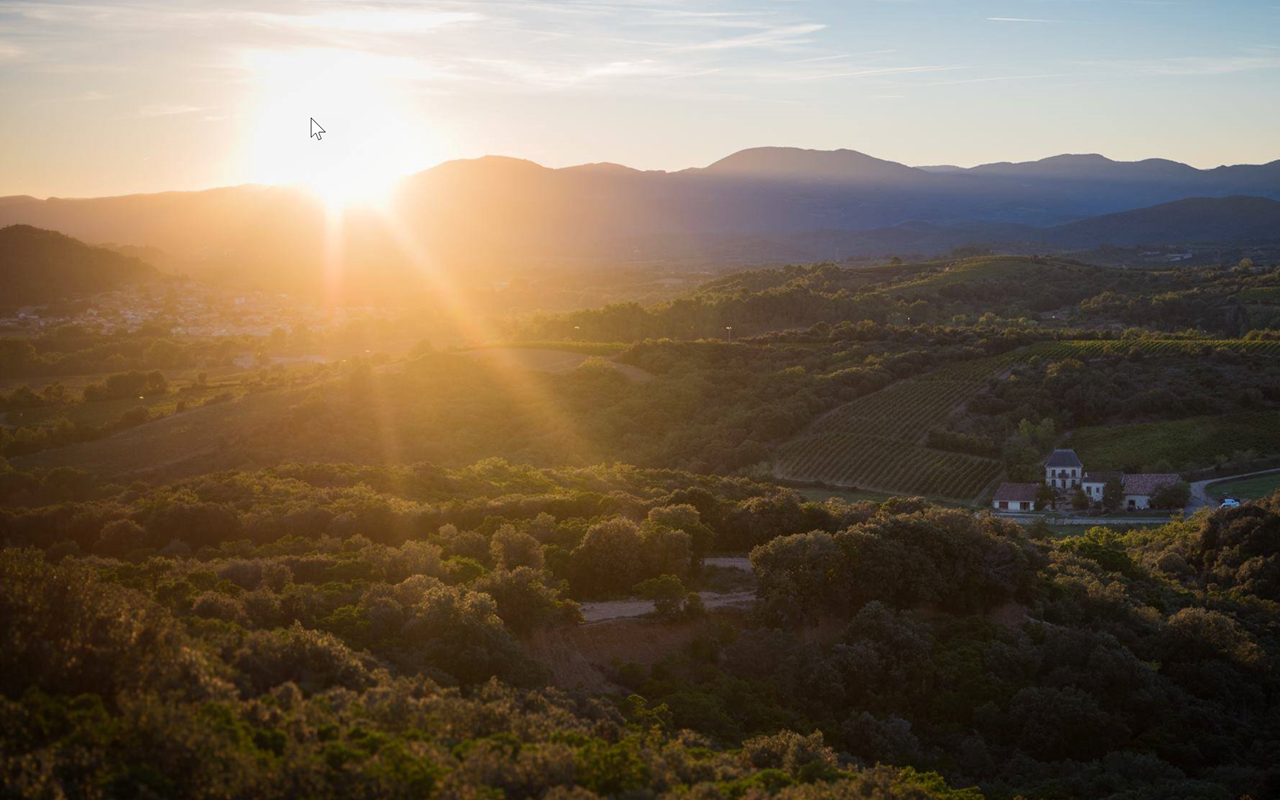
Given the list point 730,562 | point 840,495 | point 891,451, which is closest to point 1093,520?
point 891,451

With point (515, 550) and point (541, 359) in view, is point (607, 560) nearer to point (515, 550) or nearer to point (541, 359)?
point (515, 550)

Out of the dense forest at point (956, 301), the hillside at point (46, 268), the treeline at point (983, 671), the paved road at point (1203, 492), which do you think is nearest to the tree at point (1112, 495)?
the paved road at point (1203, 492)

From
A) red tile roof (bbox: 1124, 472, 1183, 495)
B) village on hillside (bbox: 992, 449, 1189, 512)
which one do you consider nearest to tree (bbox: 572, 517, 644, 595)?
village on hillside (bbox: 992, 449, 1189, 512)

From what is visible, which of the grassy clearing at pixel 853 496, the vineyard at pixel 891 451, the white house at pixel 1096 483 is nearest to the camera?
the grassy clearing at pixel 853 496

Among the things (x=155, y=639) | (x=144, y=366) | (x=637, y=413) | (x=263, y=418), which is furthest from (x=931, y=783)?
(x=144, y=366)

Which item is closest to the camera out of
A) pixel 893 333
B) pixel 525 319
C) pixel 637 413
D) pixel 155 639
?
pixel 155 639

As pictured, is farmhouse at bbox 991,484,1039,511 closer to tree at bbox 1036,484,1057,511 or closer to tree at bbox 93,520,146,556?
tree at bbox 1036,484,1057,511

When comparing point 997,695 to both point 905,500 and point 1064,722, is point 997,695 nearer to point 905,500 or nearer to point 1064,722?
point 1064,722

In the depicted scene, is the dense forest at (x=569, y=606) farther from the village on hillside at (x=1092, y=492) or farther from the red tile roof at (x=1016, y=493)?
the village on hillside at (x=1092, y=492)
